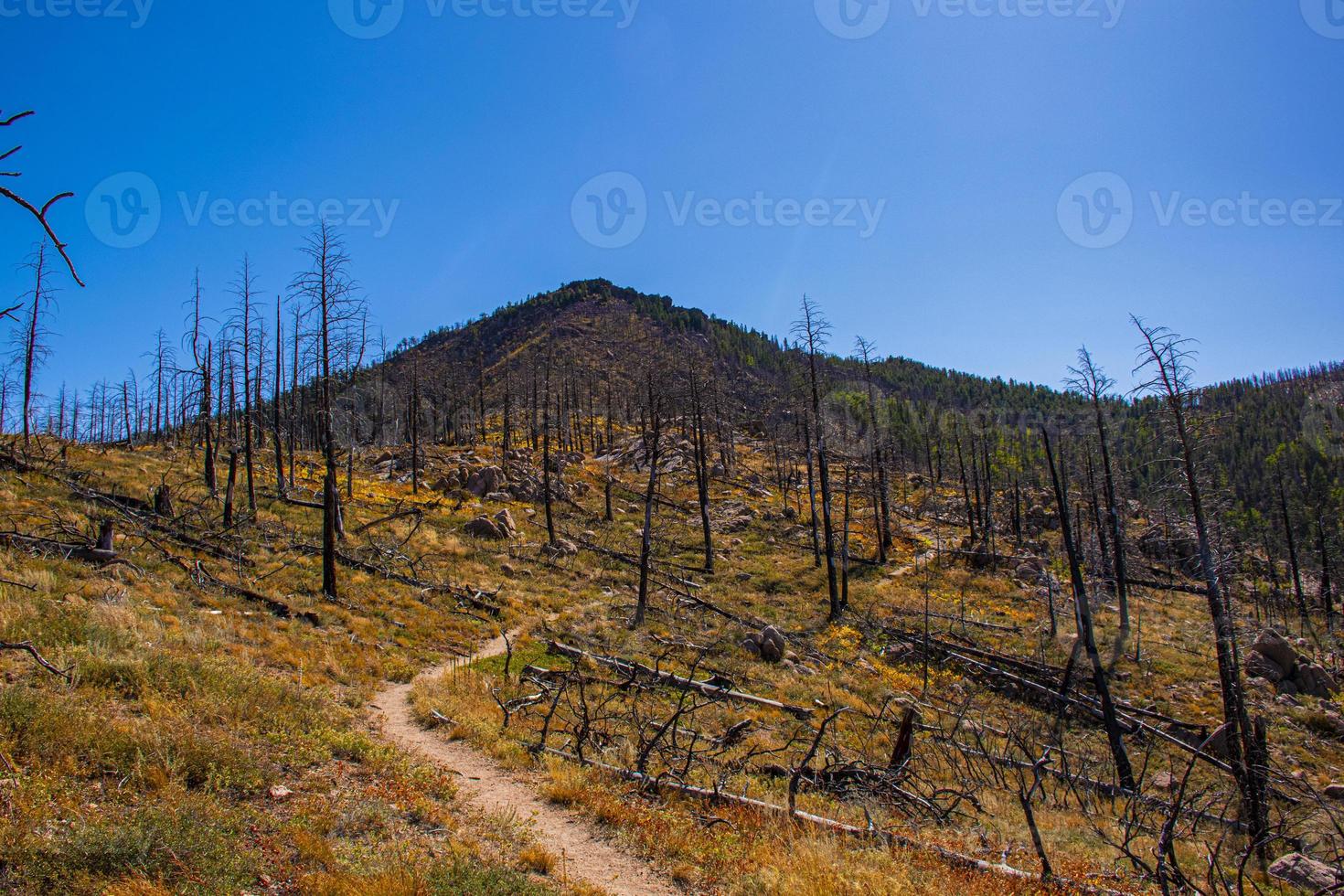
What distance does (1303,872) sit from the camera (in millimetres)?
8539

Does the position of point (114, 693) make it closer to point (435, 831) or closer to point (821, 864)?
→ point (435, 831)

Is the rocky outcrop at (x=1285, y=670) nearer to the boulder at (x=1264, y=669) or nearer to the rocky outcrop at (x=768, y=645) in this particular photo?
the boulder at (x=1264, y=669)

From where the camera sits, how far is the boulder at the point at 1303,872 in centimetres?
817

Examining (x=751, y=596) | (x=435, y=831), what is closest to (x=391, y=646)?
(x=435, y=831)

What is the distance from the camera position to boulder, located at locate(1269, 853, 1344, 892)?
8.17 m

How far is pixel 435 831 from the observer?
6.26m

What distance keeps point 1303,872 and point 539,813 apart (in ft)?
37.6

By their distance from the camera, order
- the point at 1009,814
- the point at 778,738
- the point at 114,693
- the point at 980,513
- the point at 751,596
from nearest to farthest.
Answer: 1. the point at 114,693
2. the point at 1009,814
3. the point at 778,738
4. the point at 751,596
5. the point at 980,513

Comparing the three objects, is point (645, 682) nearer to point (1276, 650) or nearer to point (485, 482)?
point (1276, 650)

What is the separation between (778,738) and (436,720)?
7343 mm

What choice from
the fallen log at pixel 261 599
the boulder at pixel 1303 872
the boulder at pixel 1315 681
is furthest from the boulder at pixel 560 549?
the boulder at pixel 1315 681

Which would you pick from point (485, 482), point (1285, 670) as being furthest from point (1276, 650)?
point (485, 482)

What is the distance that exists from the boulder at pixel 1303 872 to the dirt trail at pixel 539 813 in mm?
9693

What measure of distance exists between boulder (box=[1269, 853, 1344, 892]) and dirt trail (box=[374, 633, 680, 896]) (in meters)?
9.69
